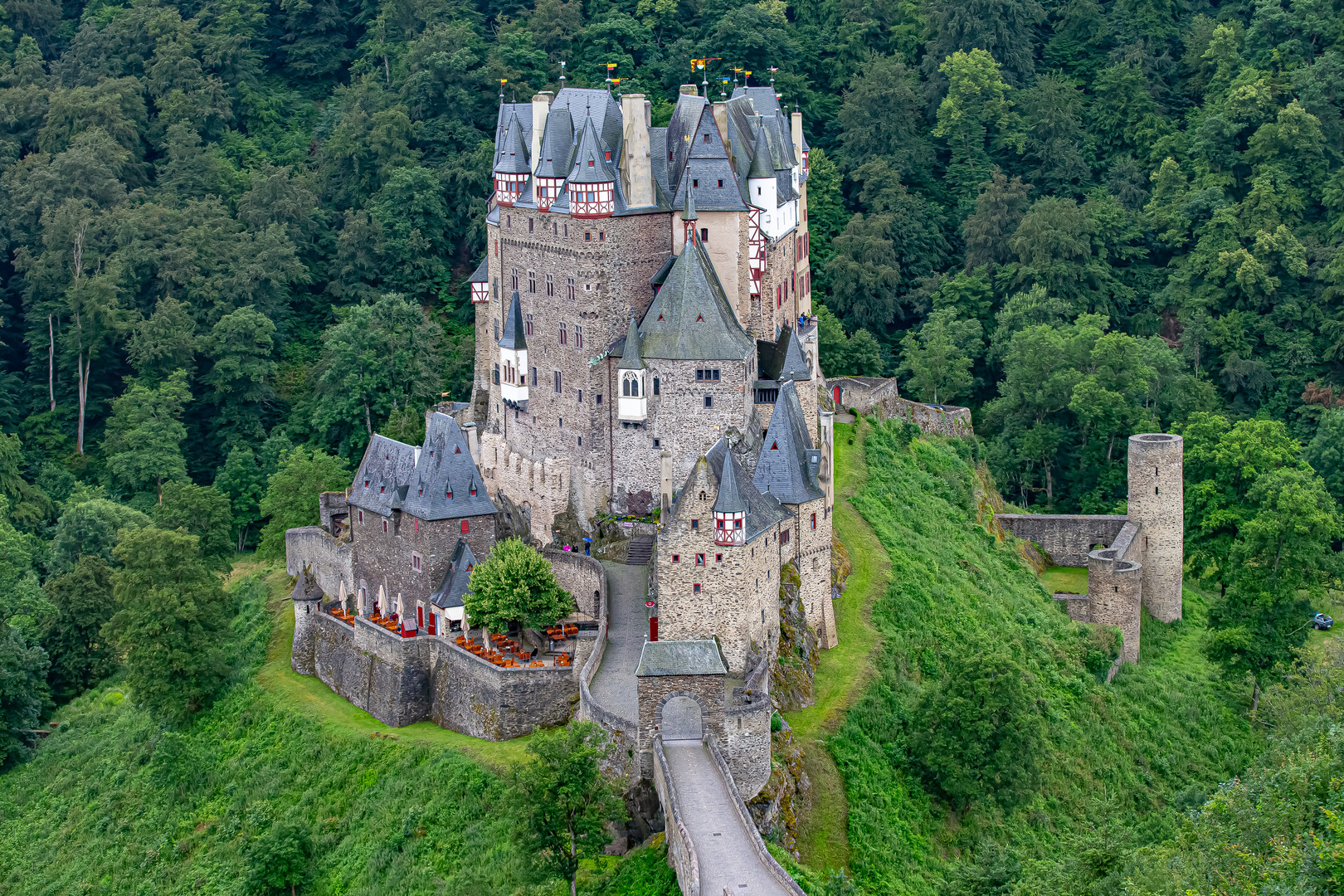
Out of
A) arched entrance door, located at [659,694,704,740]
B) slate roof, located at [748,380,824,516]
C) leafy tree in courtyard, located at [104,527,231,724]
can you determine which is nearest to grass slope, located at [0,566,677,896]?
leafy tree in courtyard, located at [104,527,231,724]

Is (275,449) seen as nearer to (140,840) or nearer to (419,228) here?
(419,228)

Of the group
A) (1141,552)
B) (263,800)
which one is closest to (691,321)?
(263,800)

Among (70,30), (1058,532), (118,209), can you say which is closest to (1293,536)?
(1058,532)

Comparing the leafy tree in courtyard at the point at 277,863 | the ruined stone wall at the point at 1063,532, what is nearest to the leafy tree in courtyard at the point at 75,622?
the leafy tree in courtyard at the point at 277,863

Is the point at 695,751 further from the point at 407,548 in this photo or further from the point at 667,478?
the point at 407,548

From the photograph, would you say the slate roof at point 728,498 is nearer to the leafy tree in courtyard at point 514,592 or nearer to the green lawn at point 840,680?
the green lawn at point 840,680

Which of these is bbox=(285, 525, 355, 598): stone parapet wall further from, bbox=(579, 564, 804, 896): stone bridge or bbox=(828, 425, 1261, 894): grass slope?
bbox=(828, 425, 1261, 894): grass slope

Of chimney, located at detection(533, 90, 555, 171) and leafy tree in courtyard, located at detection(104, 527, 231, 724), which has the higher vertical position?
chimney, located at detection(533, 90, 555, 171)
